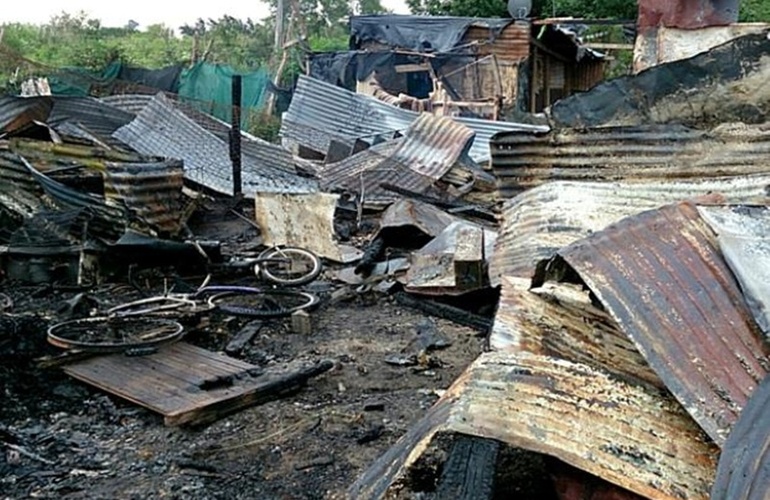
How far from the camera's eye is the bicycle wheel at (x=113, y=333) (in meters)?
5.22

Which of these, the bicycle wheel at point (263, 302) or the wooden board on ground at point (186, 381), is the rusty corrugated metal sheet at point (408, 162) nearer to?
the bicycle wheel at point (263, 302)

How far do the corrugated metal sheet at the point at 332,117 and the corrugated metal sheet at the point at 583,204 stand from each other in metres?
9.69

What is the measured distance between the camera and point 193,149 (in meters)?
10.9

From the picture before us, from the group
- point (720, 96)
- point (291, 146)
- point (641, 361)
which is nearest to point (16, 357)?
point (641, 361)

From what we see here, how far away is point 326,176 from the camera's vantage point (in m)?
11.1

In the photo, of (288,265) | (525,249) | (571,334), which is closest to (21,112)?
(288,265)

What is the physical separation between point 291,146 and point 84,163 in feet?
18.0

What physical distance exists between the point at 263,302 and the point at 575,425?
4.54 m

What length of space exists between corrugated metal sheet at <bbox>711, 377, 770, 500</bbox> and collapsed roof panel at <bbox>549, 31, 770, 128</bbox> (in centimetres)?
328

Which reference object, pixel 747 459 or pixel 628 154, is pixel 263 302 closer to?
pixel 628 154

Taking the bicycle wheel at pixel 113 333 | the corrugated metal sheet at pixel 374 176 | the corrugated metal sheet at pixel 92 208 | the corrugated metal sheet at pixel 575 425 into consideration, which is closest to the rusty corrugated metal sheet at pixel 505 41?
the corrugated metal sheet at pixel 374 176

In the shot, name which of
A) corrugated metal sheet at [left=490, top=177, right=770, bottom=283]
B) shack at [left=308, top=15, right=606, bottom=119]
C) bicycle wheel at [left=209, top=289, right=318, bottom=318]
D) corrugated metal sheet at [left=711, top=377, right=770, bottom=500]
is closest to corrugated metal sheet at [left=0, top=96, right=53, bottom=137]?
bicycle wheel at [left=209, top=289, right=318, bottom=318]

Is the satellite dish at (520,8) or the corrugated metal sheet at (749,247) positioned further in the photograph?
the satellite dish at (520,8)

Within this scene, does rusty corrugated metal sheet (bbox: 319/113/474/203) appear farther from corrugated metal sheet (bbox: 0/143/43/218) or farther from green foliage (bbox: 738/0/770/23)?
green foliage (bbox: 738/0/770/23)
